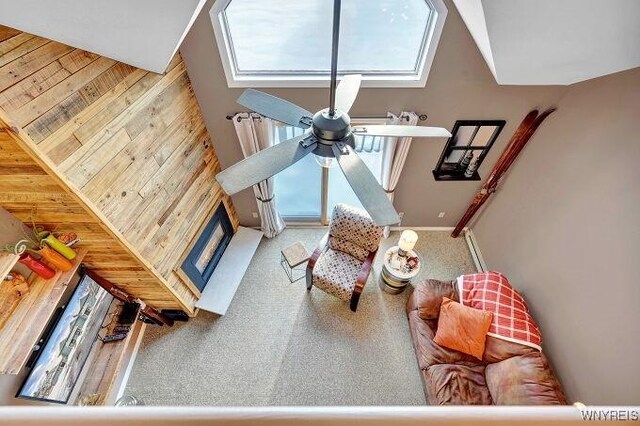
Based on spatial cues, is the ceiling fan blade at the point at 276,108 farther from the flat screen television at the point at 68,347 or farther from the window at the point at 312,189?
the window at the point at 312,189

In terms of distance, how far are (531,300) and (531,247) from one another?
0.53 meters

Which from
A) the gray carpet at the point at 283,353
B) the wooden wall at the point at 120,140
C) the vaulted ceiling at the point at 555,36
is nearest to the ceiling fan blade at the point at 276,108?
the wooden wall at the point at 120,140

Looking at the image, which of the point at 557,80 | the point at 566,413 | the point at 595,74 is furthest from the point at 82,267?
the point at 595,74

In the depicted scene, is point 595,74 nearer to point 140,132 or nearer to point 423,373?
point 423,373

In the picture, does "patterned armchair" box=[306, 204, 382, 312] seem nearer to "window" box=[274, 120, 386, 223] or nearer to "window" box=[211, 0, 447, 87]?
"window" box=[274, 120, 386, 223]

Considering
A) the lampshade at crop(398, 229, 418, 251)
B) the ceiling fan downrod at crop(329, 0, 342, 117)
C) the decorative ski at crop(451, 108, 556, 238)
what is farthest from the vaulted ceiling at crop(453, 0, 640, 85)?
the lampshade at crop(398, 229, 418, 251)

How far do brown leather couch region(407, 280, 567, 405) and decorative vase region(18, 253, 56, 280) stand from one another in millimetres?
3157

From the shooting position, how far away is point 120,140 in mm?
2152

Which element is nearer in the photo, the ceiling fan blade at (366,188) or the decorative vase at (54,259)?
the ceiling fan blade at (366,188)

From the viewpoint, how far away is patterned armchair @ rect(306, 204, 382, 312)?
3.36 metres

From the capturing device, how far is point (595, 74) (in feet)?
6.61

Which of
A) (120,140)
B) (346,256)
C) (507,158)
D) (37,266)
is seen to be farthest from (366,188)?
(507,158)

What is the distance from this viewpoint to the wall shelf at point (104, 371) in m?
2.73

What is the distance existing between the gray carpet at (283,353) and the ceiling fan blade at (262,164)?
2611mm
